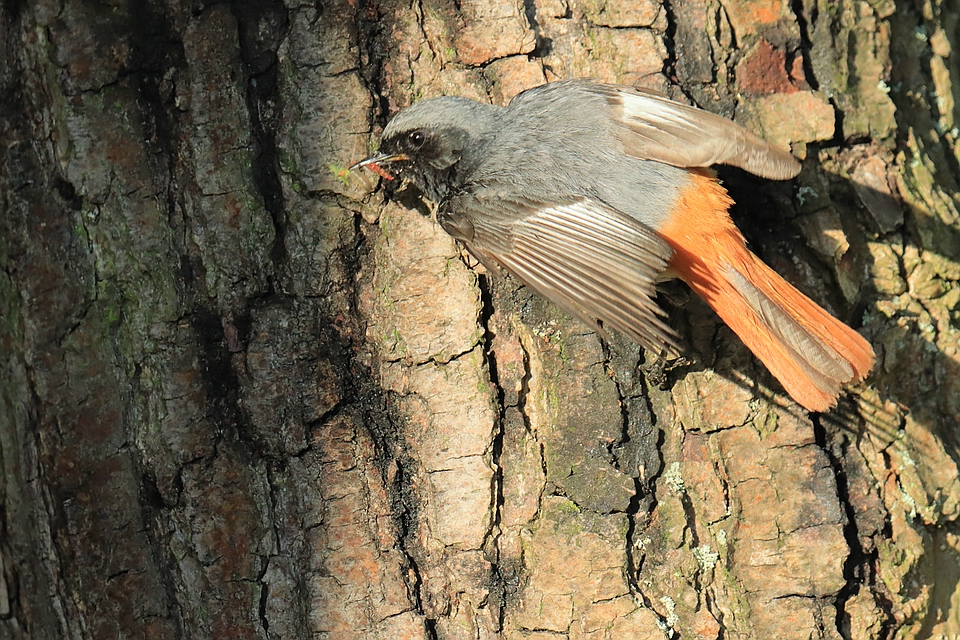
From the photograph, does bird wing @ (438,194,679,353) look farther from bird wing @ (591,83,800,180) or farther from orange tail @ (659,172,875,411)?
bird wing @ (591,83,800,180)

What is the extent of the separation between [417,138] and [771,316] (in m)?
1.11

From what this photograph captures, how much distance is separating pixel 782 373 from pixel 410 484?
1049 mm

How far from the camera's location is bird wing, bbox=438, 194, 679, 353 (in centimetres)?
225

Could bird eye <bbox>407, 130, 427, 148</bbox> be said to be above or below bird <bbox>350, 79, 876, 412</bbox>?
above

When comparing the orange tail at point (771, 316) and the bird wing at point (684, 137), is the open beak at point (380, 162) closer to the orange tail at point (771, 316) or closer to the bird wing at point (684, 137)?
the bird wing at point (684, 137)

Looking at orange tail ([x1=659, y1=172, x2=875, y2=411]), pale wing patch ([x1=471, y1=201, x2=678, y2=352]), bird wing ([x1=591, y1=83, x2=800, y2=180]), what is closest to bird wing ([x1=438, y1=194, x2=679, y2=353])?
pale wing patch ([x1=471, y1=201, x2=678, y2=352])

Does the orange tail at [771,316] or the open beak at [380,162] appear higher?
the open beak at [380,162]

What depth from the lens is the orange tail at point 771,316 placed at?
7.45 feet

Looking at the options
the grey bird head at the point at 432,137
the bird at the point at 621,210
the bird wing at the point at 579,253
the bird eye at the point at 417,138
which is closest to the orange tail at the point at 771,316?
the bird at the point at 621,210

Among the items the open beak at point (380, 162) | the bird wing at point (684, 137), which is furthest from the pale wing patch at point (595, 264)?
the open beak at point (380, 162)

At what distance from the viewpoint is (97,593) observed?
231cm

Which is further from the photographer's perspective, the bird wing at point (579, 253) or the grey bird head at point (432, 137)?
the grey bird head at point (432, 137)

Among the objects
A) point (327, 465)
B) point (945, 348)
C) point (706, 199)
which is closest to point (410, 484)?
point (327, 465)

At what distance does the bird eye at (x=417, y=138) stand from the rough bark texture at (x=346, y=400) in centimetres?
9
